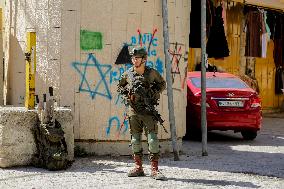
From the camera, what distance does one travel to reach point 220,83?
41.3ft

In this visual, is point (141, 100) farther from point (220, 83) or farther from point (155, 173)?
point (220, 83)

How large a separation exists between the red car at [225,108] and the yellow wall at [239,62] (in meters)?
5.65

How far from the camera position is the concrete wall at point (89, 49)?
360 inches

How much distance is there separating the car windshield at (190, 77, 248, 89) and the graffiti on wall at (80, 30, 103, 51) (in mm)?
3601

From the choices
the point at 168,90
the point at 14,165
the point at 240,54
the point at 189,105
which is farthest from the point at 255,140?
the point at 240,54

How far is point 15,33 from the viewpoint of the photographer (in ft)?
32.3

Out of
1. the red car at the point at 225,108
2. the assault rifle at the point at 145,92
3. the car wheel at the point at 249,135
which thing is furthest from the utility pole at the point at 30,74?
the car wheel at the point at 249,135

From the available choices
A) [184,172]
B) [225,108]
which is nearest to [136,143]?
[184,172]

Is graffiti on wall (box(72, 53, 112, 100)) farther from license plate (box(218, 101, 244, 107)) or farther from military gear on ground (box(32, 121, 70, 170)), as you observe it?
license plate (box(218, 101, 244, 107))

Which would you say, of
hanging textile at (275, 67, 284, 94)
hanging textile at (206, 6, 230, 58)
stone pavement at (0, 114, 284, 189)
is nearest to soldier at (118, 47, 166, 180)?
stone pavement at (0, 114, 284, 189)

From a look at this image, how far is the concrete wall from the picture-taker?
913cm

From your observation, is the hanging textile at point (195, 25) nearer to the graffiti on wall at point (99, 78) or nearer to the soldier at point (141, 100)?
the graffiti on wall at point (99, 78)

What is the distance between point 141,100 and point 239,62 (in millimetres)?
13169

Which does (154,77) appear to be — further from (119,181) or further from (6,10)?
(6,10)
